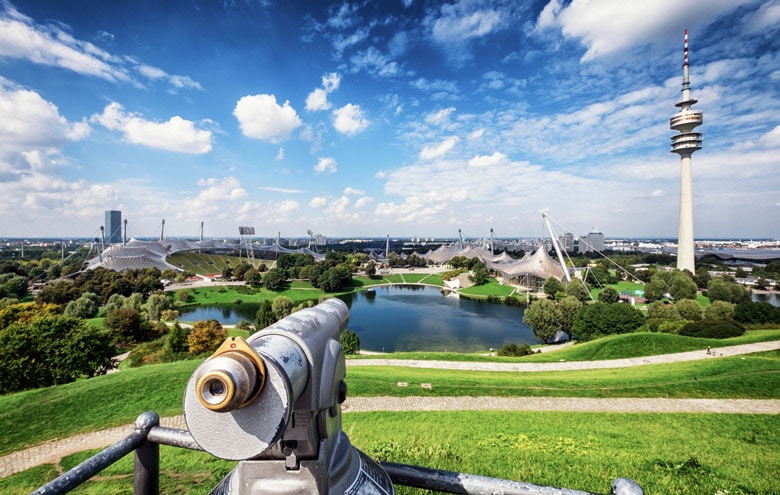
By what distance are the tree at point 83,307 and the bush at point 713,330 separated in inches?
1679

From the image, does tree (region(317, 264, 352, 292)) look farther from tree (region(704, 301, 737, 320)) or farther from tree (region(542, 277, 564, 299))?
tree (region(704, 301, 737, 320))

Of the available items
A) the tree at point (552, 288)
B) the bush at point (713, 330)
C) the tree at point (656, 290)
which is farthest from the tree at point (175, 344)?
the tree at point (656, 290)

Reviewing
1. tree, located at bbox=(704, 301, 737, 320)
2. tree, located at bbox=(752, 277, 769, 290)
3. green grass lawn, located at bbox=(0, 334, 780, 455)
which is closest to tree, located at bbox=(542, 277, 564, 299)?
tree, located at bbox=(704, 301, 737, 320)

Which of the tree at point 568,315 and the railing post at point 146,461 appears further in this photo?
the tree at point 568,315

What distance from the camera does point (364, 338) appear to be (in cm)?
2820

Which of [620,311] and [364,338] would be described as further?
[364,338]

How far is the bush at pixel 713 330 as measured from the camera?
18.3 metres

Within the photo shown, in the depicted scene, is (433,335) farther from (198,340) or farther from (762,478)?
(762,478)

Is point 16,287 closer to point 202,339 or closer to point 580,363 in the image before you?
point 202,339

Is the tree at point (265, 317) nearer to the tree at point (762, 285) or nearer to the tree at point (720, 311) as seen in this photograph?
the tree at point (720, 311)

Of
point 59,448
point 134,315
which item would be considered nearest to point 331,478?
point 59,448

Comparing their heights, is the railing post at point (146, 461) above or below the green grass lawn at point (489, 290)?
above

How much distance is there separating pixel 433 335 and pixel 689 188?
47.8 m

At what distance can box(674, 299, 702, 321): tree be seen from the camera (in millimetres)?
24516
